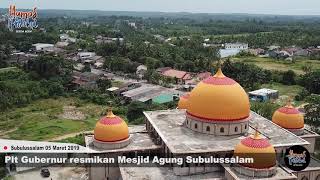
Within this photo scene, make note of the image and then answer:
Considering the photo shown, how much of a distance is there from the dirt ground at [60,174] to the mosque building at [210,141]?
11.6 ft

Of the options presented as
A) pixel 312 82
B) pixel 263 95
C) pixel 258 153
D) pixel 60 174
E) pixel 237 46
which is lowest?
pixel 60 174

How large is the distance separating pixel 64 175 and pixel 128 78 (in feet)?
148

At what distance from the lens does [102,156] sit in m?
28.5

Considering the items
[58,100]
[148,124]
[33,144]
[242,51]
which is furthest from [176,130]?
[242,51]

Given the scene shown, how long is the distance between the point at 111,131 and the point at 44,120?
2566cm

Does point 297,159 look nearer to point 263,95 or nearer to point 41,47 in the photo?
point 263,95

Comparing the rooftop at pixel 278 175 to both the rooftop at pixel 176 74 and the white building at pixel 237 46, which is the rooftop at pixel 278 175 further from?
the white building at pixel 237 46

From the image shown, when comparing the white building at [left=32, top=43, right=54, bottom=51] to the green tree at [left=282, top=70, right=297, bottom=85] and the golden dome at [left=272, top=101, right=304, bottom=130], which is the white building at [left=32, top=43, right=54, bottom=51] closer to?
the green tree at [left=282, top=70, right=297, bottom=85]

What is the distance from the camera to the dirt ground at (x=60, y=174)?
32062 mm

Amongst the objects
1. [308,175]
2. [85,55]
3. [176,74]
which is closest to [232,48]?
[85,55]

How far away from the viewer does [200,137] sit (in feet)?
93.8

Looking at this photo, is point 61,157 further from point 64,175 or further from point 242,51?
point 242,51

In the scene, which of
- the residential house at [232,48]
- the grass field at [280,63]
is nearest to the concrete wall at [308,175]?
the grass field at [280,63]

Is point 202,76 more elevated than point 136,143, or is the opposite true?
point 136,143
